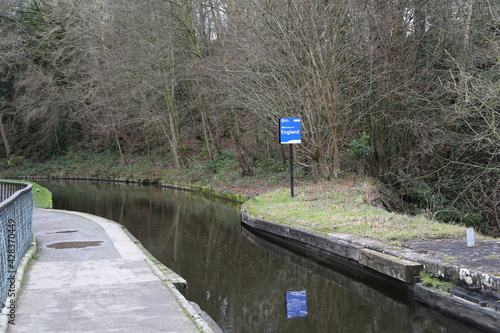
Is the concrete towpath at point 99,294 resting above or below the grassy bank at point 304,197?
below

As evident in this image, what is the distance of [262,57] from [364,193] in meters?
7.04

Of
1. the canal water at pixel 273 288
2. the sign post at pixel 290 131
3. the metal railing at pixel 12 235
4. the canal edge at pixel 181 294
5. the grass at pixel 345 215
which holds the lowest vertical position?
the canal water at pixel 273 288

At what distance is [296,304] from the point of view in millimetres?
7023

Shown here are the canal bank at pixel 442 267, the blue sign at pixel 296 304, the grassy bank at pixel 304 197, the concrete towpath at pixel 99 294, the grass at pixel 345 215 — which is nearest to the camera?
the concrete towpath at pixel 99 294

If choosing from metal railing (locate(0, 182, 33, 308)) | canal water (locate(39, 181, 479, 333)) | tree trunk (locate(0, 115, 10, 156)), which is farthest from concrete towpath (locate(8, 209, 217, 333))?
tree trunk (locate(0, 115, 10, 156))

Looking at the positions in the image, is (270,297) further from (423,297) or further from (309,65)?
(309,65)

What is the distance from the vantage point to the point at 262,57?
18.3m

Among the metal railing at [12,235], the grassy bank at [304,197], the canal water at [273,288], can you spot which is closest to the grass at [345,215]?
the grassy bank at [304,197]

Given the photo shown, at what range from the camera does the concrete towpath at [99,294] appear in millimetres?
4945

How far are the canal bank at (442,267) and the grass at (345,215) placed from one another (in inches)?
19.1

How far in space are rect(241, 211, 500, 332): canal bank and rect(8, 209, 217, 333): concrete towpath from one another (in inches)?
129

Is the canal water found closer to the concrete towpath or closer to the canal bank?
the canal bank

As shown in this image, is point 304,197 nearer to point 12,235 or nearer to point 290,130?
point 290,130

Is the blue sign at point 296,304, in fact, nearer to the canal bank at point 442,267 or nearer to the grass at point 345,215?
the canal bank at point 442,267
